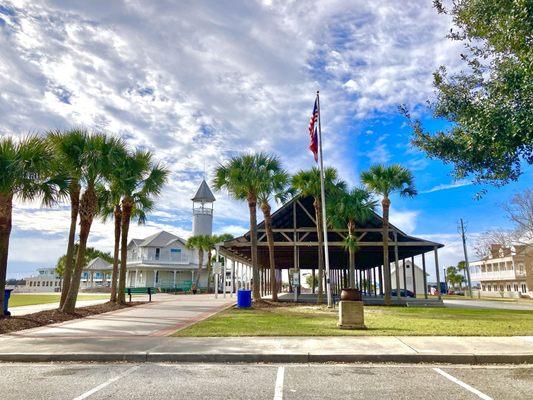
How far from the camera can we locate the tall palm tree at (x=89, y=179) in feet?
53.8

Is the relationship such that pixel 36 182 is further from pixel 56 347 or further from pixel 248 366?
pixel 248 366

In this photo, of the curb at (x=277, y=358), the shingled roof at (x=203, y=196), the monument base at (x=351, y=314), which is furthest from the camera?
the shingled roof at (x=203, y=196)

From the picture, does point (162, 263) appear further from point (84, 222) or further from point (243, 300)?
point (84, 222)

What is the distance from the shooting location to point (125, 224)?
21.8m

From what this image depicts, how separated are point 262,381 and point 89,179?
13091mm

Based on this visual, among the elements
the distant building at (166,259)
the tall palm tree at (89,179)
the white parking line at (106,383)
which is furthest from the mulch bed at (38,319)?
the distant building at (166,259)

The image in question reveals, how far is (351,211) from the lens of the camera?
25.4 m

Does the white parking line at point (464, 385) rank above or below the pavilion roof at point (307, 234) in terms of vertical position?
below

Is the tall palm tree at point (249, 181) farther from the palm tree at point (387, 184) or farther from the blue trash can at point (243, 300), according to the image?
the palm tree at point (387, 184)

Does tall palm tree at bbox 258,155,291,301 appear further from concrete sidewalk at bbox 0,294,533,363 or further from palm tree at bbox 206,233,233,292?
palm tree at bbox 206,233,233,292

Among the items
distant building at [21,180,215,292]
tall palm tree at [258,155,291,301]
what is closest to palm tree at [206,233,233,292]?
distant building at [21,180,215,292]

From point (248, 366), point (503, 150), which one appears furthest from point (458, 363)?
point (503, 150)

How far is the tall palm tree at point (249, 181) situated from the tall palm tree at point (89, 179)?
Result: 779 cm

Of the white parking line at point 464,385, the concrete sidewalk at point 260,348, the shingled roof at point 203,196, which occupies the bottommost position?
the white parking line at point 464,385
